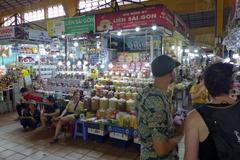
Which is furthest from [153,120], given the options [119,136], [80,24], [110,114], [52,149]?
[80,24]

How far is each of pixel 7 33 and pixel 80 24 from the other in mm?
3917

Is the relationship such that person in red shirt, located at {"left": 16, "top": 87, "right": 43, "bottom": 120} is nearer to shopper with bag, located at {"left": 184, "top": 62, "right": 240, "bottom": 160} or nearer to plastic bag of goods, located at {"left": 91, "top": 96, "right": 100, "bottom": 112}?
plastic bag of goods, located at {"left": 91, "top": 96, "right": 100, "bottom": 112}

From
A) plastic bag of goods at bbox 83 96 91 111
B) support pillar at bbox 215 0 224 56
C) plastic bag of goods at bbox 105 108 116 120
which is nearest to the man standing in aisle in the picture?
plastic bag of goods at bbox 105 108 116 120

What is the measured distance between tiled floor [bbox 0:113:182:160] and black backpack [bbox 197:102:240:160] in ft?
10.6

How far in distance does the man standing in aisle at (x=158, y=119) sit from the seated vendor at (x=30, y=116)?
5199mm

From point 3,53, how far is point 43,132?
6.81m

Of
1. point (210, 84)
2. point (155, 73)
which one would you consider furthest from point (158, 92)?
point (210, 84)

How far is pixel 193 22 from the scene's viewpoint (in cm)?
1791

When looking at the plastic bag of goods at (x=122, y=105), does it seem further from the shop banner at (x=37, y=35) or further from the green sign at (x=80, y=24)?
the shop banner at (x=37, y=35)

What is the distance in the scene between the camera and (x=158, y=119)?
5.65 feet

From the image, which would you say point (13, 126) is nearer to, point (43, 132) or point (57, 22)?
point (43, 132)

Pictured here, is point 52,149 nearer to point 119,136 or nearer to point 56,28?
point 119,136

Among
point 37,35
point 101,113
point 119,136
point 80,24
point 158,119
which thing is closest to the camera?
point 158,119

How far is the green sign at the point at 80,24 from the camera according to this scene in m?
7.02
